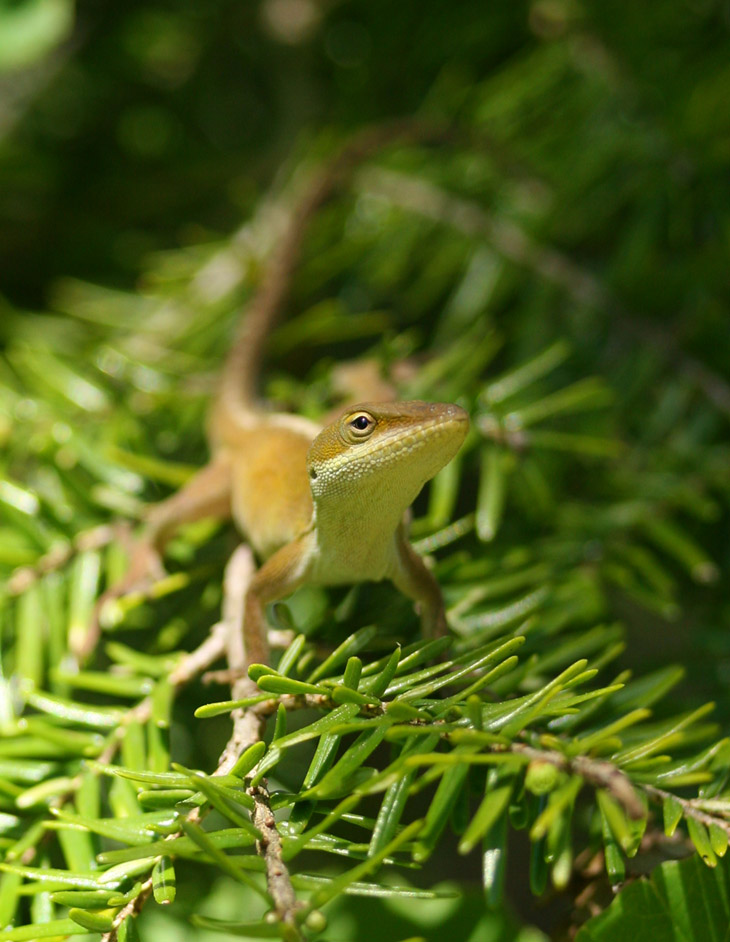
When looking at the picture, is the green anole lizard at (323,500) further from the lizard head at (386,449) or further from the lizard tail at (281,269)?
the lizard tail at (281,269)

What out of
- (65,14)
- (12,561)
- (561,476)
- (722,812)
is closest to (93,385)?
(12,561)

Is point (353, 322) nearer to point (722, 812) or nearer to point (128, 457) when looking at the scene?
point (128, 457)

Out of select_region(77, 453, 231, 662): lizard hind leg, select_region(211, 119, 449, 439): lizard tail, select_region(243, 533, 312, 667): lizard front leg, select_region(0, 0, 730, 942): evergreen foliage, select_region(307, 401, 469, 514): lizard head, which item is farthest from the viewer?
select_region(211, 119, 449, 439): lizard tail

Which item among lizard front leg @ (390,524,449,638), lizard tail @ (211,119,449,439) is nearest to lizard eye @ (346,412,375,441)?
lizard front leg @ (390,524,449,638)

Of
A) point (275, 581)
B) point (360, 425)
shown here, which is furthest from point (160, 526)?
point (360, 425)

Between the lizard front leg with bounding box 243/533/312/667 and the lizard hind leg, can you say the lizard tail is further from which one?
the lizard front leg with bounding box 243/533/312/667

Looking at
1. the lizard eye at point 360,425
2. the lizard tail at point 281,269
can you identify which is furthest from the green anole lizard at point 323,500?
the lizard tail at point 281,269

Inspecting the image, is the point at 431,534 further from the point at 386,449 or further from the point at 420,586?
the point at 386,449
